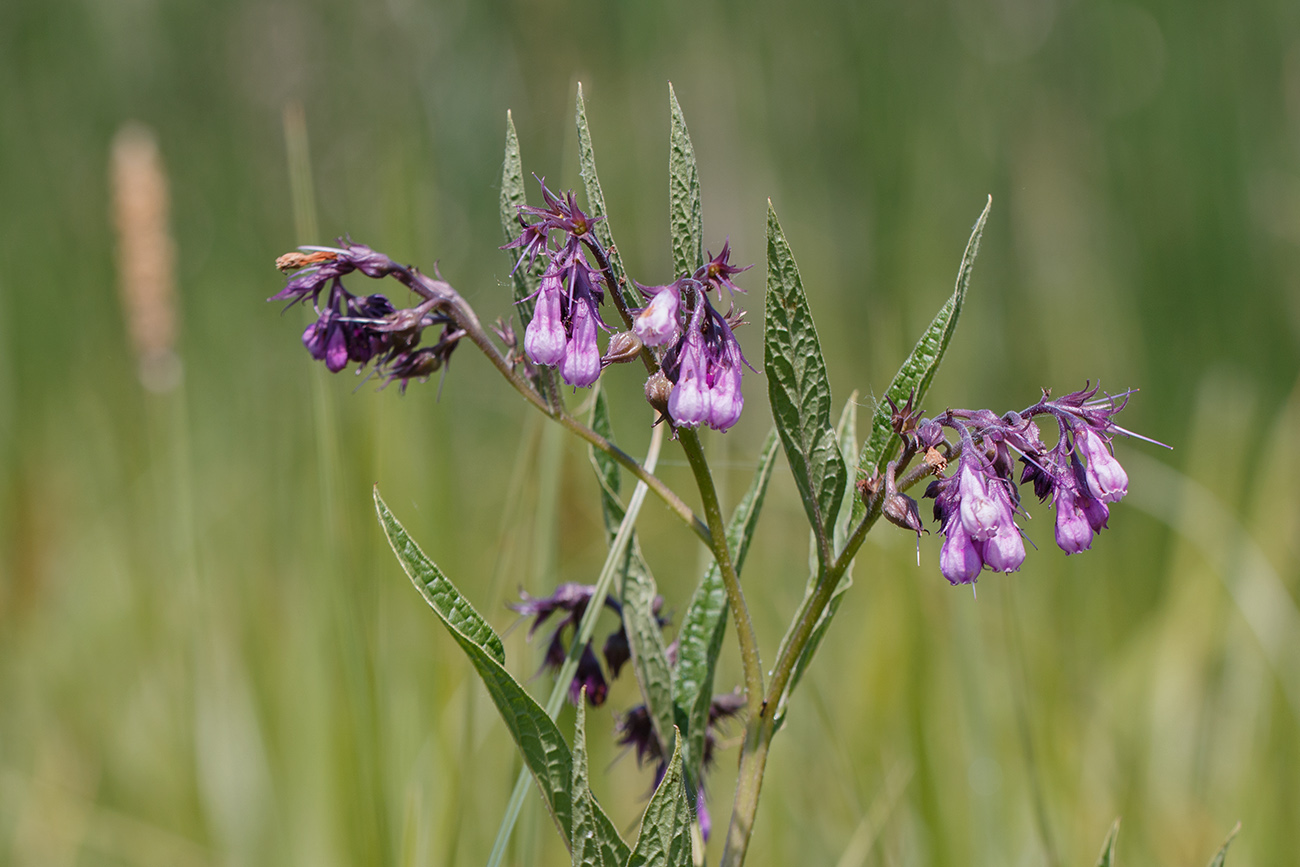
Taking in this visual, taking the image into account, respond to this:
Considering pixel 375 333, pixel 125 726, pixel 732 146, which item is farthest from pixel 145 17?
pixel 375 333

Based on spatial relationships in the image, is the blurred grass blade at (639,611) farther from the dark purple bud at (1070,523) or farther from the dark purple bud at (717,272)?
the dark purple bud at (1070,523)

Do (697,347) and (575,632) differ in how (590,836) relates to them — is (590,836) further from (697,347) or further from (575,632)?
(697,347)

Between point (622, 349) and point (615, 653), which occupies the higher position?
point (622, 349)

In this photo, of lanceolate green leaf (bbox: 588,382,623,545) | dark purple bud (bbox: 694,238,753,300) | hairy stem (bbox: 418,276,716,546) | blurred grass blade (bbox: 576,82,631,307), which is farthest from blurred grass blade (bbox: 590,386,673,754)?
dark purple bud (bbox: 694,238,753,300)

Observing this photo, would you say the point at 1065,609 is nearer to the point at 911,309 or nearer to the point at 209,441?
the point at 911,309

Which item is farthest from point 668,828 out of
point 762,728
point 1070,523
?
point 1070,523

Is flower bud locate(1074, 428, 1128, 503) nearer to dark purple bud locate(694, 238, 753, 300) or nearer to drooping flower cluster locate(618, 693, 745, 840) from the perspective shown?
dark purple bud locate(694, 238, 753, 300)
